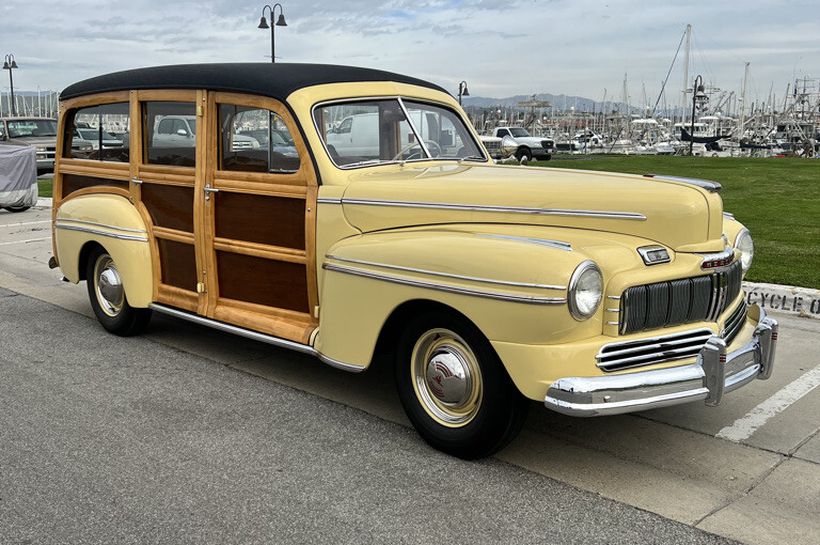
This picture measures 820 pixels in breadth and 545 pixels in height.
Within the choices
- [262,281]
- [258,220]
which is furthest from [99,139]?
[262,281]

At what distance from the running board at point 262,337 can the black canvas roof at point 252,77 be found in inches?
56.2

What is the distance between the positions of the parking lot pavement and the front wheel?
26 cm

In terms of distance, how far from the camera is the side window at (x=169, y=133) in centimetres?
534

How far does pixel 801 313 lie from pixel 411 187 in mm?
3904

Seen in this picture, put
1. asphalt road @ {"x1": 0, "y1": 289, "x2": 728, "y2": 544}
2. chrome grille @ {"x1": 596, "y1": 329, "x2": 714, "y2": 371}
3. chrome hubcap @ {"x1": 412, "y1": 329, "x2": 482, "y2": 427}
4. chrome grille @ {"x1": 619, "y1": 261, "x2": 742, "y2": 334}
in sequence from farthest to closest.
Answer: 1. chrome hubcap @ {"x1": 412, "y1": 329, "x2": 482, "y2": 427}
2. chrome grille @ {"x1": 619, "y1": 261, "x2": 742, "y2": 334}
3. chrome grille @ {"x1": 596, "y1": 329, "x2": 714, "y2": 371}
4. asphalt road @ {"x1": 0, "y1": 289, "x2": 728, "y2": 544}

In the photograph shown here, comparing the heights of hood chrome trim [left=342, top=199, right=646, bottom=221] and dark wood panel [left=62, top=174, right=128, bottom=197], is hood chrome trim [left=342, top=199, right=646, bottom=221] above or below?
above

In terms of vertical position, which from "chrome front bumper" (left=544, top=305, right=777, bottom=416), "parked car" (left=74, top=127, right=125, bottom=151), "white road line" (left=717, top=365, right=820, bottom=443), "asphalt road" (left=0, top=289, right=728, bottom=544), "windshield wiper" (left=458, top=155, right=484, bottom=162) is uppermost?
"parked car" (left=74, top=127, right=125, bottom=151)

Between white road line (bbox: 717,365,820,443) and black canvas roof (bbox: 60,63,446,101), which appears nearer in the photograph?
white road line (bbox: 717,365,820,443)

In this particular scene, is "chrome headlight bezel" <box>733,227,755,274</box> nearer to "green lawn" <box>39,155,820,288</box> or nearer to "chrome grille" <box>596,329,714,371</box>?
"chrome grille" <box>596,329,714,371</box>

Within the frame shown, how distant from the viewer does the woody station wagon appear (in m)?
3.52

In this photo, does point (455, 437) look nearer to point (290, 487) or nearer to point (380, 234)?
point (290, 487)

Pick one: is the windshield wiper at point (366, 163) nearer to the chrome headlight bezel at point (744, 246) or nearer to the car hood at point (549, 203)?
the car hood at point (549, 203)

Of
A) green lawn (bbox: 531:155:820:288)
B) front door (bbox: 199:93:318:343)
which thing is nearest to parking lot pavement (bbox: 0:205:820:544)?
front door (bbox: 199:93:318:343)

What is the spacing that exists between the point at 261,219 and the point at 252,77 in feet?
2.86
